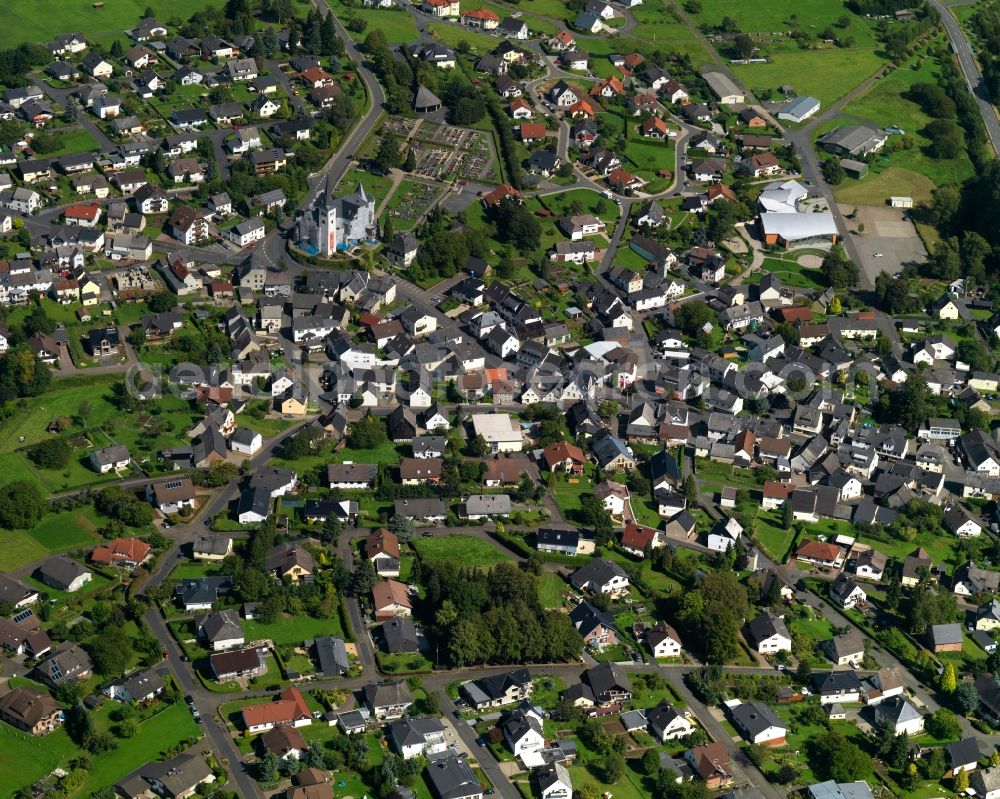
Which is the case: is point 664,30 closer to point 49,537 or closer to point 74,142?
point 74,142

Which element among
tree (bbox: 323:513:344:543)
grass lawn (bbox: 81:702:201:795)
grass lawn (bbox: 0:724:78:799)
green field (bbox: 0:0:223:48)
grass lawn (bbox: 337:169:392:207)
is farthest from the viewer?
green field (bbox: 0:0:223:48)

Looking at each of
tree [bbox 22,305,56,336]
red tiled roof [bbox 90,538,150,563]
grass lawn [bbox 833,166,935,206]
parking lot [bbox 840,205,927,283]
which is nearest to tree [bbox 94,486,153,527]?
red tiled roof [bbox 90,538,150,563]

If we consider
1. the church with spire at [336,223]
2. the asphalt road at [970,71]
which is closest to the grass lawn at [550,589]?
the church with spire at [336,223]

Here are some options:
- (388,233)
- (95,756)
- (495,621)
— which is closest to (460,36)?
(388,233)

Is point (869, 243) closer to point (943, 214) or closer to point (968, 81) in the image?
point (943, 214)

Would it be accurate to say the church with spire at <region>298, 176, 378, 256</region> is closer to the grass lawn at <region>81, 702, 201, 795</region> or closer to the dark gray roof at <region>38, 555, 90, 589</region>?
the dark gray roof at <region>38, 555, 90, 589</region>

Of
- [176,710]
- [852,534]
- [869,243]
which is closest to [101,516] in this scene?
[176,710]

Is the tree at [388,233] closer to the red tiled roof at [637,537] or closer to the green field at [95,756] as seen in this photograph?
the red tiled roof at [637,537]
